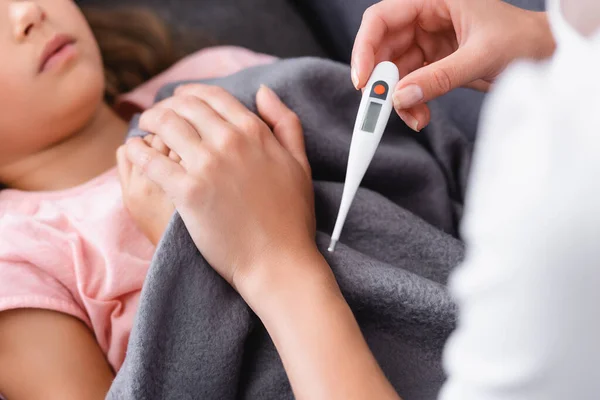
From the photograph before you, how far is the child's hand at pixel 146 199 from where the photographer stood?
76 centimetres

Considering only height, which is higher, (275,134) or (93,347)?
(275,134)

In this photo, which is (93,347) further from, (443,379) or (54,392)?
(443,379)

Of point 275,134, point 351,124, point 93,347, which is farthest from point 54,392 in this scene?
point 351,124

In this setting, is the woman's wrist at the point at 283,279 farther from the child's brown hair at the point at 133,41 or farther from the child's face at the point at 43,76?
the child's brown hair at the point at 133,41

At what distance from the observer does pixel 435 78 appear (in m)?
0.61

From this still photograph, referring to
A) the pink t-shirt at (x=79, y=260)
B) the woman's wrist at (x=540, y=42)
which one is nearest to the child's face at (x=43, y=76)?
the pink t-shirt at (x=79, y=260)

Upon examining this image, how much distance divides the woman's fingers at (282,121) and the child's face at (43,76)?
294 mm

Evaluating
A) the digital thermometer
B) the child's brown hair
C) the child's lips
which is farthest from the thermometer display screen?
the child's brown hair

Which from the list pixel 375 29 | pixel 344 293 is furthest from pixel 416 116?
pixel 344 293

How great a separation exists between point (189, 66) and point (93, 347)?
56cm

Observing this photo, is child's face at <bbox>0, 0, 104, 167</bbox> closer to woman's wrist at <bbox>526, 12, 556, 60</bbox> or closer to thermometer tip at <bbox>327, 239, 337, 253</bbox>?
thermometer tip at <bbox>327, 239, 337, 253</bbox>

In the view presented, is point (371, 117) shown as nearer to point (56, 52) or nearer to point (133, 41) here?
point (56, 52)

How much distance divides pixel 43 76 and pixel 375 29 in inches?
19.6

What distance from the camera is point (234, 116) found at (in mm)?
747
